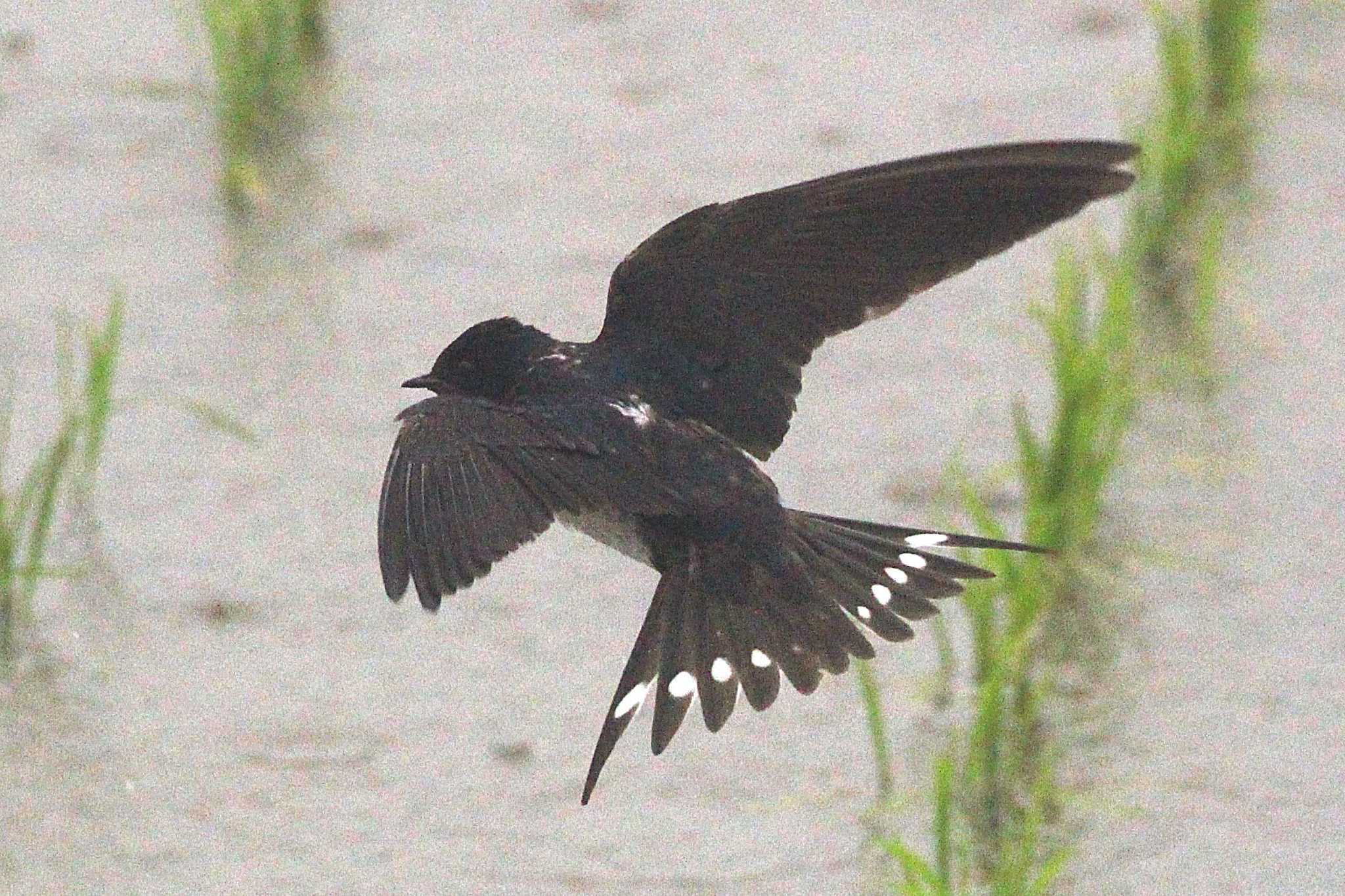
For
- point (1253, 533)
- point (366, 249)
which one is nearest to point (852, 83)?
point (366, 249)

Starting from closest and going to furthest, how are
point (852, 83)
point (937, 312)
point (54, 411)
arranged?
point (54, 411) < point (937, 312) < point (852, 83)

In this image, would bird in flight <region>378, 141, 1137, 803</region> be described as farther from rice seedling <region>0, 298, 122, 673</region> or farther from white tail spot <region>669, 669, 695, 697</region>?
rice seedling <region>0, 298, 122, 673</region>

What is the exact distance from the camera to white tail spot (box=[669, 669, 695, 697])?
3910 millimetres

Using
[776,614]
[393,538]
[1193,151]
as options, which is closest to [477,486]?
[393,538]

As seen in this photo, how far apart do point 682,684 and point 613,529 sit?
0.73 ft

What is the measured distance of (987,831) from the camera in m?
4.95

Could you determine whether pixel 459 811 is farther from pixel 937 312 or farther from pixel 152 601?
pixel 937 312

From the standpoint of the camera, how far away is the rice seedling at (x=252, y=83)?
669cm

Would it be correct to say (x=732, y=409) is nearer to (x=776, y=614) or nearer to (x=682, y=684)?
(x=776, y=614)

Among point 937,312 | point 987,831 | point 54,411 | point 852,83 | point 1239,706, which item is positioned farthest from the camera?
point 852,83

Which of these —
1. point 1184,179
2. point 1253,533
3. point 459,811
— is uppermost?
point 1184,179

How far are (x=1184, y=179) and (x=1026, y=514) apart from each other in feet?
5.86

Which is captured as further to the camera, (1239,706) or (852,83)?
(852,83)

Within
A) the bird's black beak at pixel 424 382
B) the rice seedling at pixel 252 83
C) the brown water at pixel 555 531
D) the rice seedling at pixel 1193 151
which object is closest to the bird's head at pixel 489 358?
the bird's black beak at pixel 424 382
